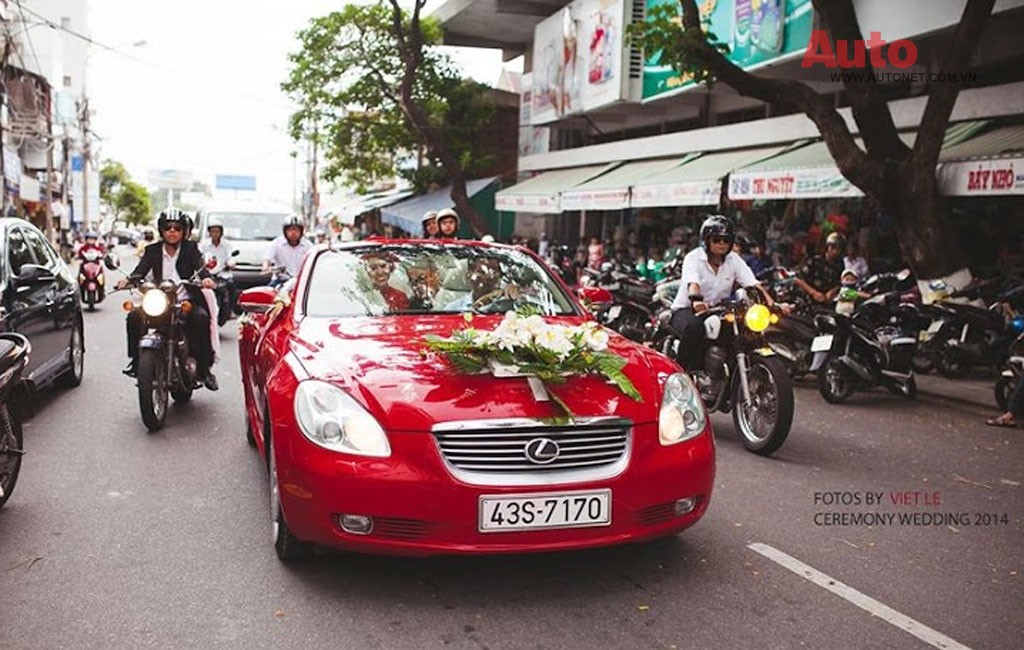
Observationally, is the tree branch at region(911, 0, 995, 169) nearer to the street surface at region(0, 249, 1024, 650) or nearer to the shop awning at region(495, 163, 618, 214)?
the street surface at region(0, 249, 1024, 650)

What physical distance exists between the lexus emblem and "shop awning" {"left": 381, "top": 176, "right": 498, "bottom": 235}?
23.2 metres

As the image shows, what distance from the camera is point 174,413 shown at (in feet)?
24.6

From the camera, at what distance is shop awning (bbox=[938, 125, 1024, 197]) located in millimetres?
10047

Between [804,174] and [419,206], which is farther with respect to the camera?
[419,206]

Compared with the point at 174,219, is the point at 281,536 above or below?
below

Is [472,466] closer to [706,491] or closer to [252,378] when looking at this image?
[706,491]

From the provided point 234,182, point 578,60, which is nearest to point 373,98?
point 578,60

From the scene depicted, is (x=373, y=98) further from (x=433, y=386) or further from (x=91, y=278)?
(x=433, y=386)

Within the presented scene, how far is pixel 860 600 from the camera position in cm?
379

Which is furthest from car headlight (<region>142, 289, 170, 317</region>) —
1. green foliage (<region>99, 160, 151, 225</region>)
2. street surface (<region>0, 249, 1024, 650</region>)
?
green foliage (<region>99, 160, 151, 225</region>)

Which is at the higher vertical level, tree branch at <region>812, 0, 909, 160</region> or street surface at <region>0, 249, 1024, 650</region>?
tree branch at <region>812, 0, 909, 160</region>

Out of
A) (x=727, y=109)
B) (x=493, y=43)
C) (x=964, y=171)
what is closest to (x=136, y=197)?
(x=493, y=43)

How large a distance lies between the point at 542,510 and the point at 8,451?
2.98 m

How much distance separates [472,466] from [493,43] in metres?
30.1
